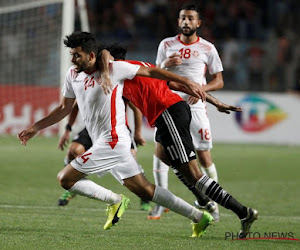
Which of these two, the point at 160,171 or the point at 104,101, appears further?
the point at 160,171

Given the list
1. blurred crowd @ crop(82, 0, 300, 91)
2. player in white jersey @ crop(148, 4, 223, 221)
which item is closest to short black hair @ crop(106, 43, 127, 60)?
player in white jersey @ crop(148, 4, 223, 221)


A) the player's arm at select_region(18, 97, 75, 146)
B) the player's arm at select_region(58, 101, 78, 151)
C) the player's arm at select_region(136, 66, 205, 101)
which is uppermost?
the player's arm at select_region(136, 66, 205, 101)

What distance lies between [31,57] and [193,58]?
1106cm

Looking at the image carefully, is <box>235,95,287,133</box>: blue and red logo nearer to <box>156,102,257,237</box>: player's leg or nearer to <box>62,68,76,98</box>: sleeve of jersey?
<box>156,102,257,237</box>: player's leg

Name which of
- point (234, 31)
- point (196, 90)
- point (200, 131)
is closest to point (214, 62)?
point (200, 131)

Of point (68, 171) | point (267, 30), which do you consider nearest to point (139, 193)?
point (68, 171)

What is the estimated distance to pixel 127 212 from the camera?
9.14 metres

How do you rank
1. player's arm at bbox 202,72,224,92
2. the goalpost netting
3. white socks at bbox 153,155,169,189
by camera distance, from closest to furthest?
player's arm at bbox 202,72,224,92, white socks at bbox 153,155,169,189, the goalpost netting

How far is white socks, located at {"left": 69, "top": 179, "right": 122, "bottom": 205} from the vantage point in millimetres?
7086

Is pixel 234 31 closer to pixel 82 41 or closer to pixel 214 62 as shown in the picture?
pixel 214 62

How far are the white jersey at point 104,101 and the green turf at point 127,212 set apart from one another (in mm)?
946

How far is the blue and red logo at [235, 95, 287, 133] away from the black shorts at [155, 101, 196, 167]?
14.2 m

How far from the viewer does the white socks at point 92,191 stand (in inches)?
279

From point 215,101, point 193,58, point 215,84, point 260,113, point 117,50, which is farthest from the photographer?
point 260,113
